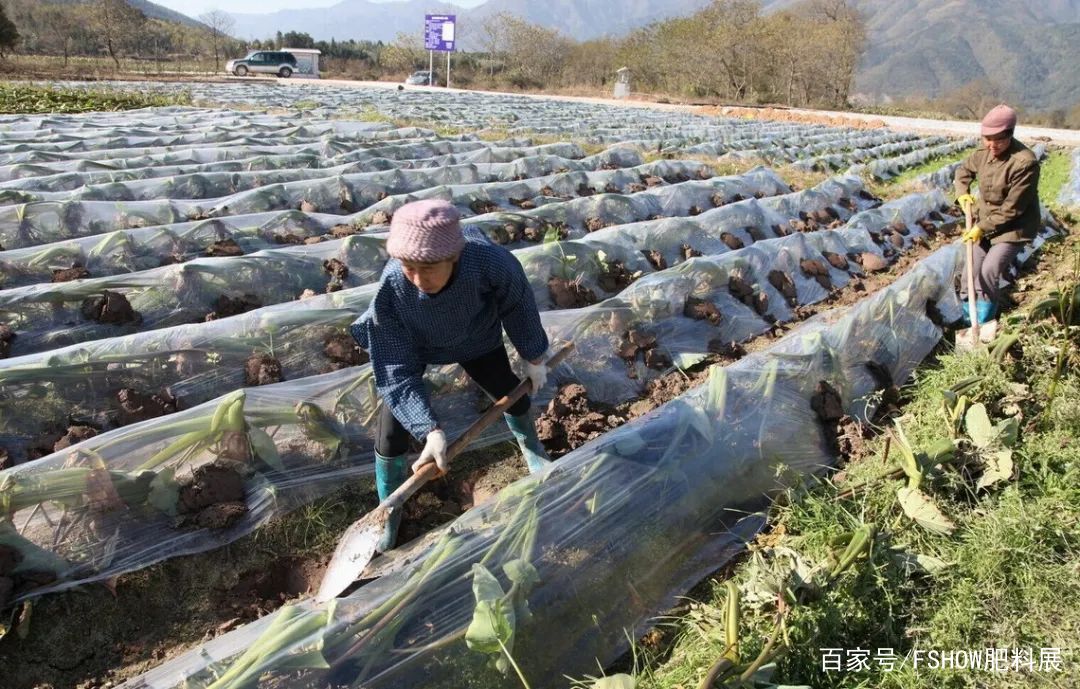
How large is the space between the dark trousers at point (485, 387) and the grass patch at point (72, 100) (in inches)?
597

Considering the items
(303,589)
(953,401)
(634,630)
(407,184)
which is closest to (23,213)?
(407,184)

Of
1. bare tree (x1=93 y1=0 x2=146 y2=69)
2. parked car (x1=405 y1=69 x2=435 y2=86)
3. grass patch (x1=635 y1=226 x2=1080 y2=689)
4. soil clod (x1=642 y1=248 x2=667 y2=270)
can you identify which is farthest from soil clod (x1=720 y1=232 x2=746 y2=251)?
bare tree (x1=93 y1=0 x2=146 y2=69)

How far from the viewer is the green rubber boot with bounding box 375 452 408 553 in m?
2.44

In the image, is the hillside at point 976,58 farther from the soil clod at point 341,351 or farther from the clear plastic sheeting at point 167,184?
the soil clod at point 341,351

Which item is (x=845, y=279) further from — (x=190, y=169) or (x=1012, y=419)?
(x=190, y=169)

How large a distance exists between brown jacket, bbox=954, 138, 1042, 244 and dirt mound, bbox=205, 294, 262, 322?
4.50 m

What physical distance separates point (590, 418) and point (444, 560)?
1.35 metres

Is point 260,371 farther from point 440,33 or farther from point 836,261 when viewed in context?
point 440,33

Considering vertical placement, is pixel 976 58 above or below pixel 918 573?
above

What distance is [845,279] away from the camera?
542 centimetres

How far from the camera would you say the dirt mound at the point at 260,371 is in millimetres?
3252

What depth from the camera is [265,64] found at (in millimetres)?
33094

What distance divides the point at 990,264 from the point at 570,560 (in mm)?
3574

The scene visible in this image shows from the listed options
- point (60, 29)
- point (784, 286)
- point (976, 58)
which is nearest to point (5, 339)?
point (784, 286)
